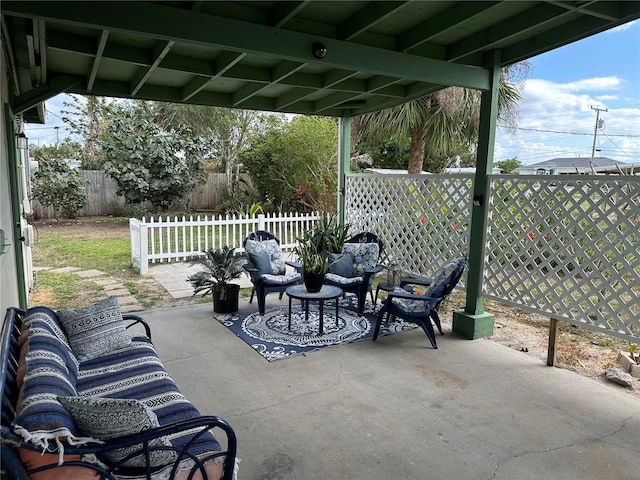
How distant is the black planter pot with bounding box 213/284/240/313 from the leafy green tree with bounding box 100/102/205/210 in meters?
7.21

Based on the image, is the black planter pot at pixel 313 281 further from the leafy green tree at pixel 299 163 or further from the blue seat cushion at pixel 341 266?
the leafy green tree at pixel 299 163

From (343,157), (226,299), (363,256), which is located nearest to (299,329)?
(226,299)

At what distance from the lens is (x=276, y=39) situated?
124 inches

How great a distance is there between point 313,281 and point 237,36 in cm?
228

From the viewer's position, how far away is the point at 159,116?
47.5ft

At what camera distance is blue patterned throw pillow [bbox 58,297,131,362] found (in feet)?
8.42

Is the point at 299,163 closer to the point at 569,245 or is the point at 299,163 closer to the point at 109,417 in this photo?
the point at 569,245

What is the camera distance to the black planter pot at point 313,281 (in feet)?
13.6

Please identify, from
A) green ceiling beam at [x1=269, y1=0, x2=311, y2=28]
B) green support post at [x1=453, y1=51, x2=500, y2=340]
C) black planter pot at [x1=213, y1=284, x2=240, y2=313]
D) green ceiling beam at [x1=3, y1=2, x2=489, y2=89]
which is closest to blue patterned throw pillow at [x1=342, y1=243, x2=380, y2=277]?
green support post at [x1=453, y1=51, x2=500, y2=340]

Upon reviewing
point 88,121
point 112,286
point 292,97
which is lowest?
point 112,286

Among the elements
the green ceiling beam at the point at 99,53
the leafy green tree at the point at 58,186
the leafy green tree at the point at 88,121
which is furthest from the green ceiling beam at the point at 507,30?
the leafy green tree at the point at 88,121

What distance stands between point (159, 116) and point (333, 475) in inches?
575

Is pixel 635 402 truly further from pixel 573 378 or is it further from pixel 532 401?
pixel 532 401

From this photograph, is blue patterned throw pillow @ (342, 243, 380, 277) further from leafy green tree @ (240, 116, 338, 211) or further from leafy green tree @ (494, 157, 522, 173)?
leafy green tree @ (494, 157, 522, 173)
